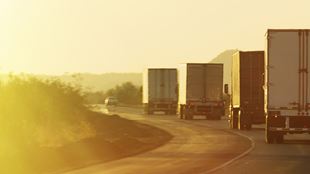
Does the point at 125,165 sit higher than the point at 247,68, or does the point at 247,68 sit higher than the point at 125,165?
the point at 247,68

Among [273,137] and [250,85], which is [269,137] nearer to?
[273,137]

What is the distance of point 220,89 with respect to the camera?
6775 centimetres

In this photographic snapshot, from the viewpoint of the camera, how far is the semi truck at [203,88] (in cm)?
6738

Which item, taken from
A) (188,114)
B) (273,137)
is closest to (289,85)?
(273,137)

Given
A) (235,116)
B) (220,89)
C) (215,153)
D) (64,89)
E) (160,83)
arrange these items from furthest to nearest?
(160,83), (220,89), (235,116), (64,89), (215,153)

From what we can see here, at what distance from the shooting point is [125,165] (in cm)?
2606

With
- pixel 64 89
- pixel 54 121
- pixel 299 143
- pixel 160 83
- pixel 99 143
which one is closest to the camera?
pixel 99 143

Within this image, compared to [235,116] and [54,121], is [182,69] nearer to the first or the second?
[235,116]

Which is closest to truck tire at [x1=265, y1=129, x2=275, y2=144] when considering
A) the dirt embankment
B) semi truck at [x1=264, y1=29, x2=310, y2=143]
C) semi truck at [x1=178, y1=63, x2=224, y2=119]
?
semi truck at [x1=264, y1=29, x2=310, y2=143]

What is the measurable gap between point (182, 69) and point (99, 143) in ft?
113

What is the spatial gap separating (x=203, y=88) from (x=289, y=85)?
105 ft

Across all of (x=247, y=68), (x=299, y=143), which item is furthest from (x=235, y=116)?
(x=299, y=143)

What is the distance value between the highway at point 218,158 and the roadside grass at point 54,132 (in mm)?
1151

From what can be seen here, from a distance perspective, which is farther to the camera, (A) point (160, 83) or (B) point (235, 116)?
(A) point (160, 83)
